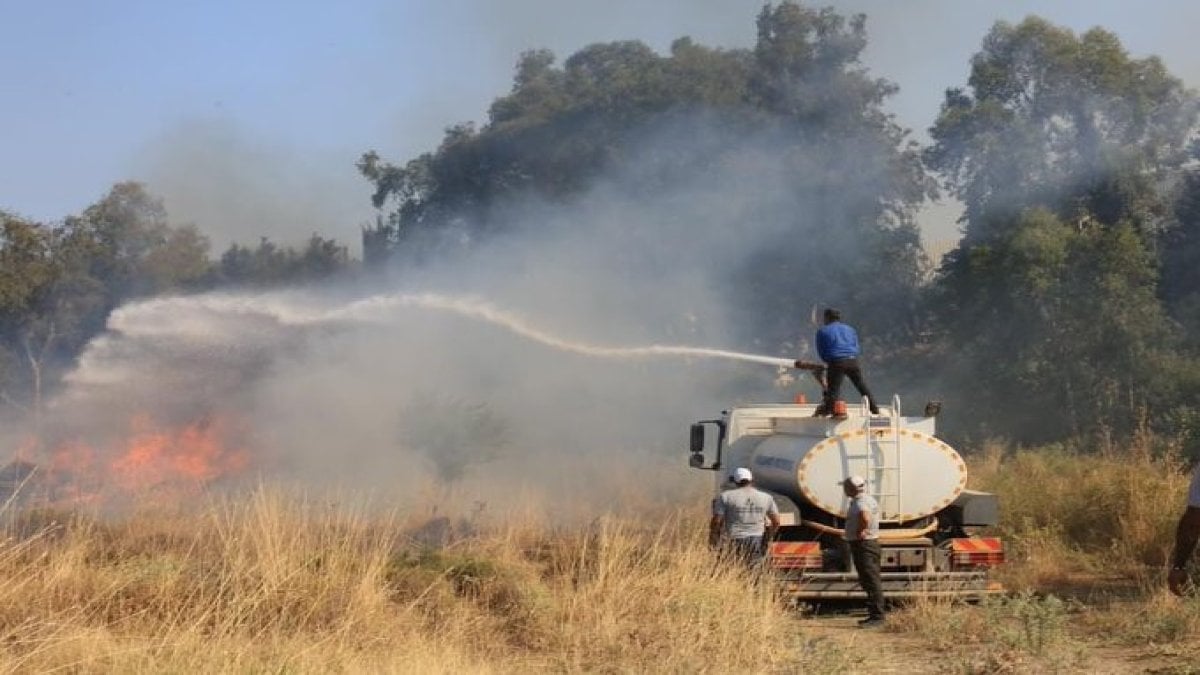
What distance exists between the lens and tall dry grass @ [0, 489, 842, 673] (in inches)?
313

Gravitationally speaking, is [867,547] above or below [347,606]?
above

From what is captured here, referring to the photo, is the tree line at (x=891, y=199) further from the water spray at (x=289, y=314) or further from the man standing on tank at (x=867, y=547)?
the man standing on tank at (x=867, y=547)

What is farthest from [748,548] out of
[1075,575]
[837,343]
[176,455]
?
[176,455]

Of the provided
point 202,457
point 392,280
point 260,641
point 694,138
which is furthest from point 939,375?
point 260,641

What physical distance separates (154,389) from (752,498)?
15244 mm

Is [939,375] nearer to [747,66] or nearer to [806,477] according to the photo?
[747,66]

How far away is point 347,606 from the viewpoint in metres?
9.34

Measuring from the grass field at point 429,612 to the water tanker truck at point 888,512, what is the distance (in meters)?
0.52

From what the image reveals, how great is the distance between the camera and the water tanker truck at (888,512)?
1295 cm

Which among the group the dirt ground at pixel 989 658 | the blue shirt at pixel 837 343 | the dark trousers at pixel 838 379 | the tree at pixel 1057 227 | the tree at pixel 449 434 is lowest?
the dirt ground at pixel 989 658

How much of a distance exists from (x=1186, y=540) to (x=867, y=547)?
2.85m

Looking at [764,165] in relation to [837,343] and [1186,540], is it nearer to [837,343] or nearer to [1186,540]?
[837,343]

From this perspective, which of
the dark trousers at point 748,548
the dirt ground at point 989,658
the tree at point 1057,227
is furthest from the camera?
the tree at point 1057,227

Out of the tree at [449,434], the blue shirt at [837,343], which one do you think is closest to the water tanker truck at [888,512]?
the blue shirt at [837,343]
